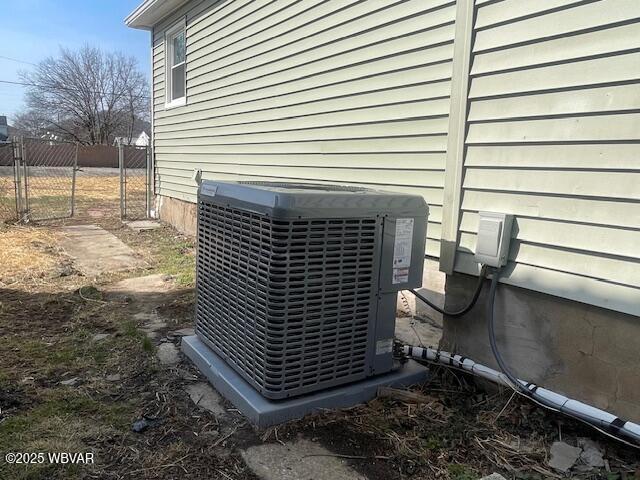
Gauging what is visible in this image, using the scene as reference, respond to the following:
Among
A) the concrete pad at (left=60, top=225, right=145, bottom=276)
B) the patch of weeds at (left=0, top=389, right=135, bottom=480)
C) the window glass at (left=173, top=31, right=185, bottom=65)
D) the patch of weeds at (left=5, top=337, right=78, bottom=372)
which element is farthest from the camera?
the window glass at (left=173, top=31, right=185, bottom=65)

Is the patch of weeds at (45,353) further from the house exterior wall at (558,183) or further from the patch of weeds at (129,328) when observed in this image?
the house exterior wall at (558,183)

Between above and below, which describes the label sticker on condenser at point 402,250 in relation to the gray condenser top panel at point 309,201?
below

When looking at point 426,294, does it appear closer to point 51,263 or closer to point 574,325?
point 574,325

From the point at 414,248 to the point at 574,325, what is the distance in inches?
33.3

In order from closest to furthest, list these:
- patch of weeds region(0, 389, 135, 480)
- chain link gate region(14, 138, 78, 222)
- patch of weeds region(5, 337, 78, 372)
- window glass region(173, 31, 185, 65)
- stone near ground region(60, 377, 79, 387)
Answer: patch of weeds region(0, 389, 135, 480) → stone near ground region(60, 377, 79, 387) → patch of weeds region(5, 337, 78, 372) → window glass region(173, 31, 185, 65) → chain link gate region(14, 138, 78, 222)

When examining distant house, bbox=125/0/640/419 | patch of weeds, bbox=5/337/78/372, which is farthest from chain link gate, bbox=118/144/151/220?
patch of weeds, bbox=5/337/78/372

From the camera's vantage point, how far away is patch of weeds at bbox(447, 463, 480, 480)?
6.71ft

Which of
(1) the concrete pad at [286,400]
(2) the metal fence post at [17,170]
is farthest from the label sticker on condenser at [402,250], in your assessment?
(2) the metal fence post at [17,170]

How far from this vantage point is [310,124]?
4895mm

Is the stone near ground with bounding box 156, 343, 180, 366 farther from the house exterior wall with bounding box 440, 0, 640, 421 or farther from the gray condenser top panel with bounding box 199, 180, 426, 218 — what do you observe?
the house exterior wall with bounding box 440, 0, 640, 421

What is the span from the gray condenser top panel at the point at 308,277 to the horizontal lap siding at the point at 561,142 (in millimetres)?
511

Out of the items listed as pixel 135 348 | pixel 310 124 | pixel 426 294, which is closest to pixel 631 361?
pixel 426 294

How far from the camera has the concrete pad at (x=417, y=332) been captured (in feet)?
10.9

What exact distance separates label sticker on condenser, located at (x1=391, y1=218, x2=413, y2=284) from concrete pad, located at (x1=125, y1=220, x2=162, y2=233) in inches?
284
